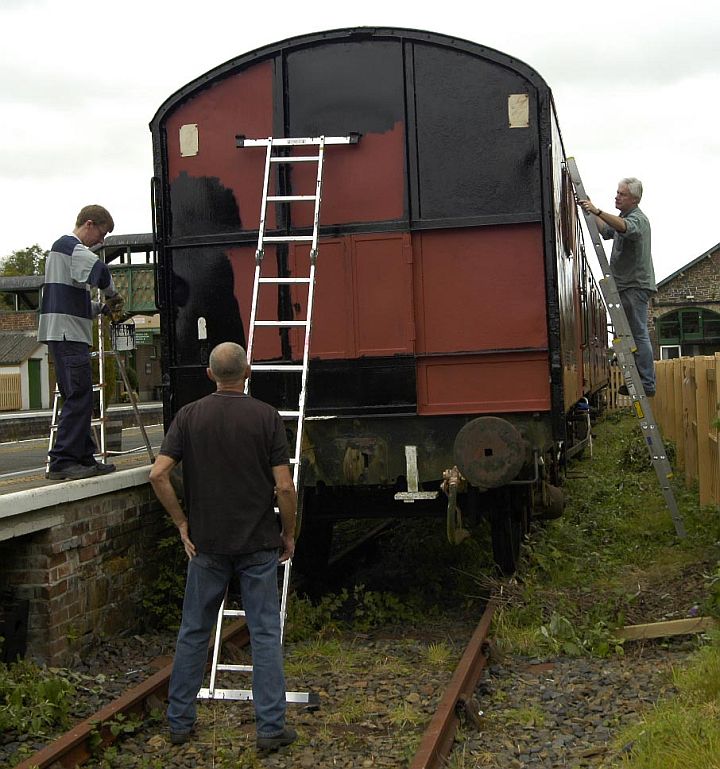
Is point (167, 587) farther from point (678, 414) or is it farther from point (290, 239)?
point (678, 414)

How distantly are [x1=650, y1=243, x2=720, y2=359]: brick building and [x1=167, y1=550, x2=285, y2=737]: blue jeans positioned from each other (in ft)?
146

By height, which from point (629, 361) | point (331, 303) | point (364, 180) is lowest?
point (629, 361)

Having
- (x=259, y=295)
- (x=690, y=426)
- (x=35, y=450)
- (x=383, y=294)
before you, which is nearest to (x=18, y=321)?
(x=35, y=450)

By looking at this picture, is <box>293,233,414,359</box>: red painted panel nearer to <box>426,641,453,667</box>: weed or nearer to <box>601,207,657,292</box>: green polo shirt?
<box>426,641,453,667</box>: weed

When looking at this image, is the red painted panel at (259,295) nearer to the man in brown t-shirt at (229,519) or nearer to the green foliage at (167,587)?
the green foliage at (167,587)

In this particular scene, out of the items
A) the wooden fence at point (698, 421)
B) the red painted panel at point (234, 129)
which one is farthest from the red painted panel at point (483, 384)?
the red painted panel at point (234, 129)

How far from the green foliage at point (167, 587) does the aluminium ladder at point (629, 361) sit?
3.93m

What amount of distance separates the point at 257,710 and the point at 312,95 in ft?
14.1

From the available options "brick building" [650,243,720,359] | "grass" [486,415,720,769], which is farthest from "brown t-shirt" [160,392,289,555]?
"brick building" [650,243,720,359]

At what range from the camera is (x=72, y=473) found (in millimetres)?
7082

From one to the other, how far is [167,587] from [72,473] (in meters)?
1.13

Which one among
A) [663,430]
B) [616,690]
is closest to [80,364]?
[616,690]

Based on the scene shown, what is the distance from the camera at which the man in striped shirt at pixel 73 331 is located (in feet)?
23.0

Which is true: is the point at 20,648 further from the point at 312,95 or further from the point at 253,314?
the point at 312,95
